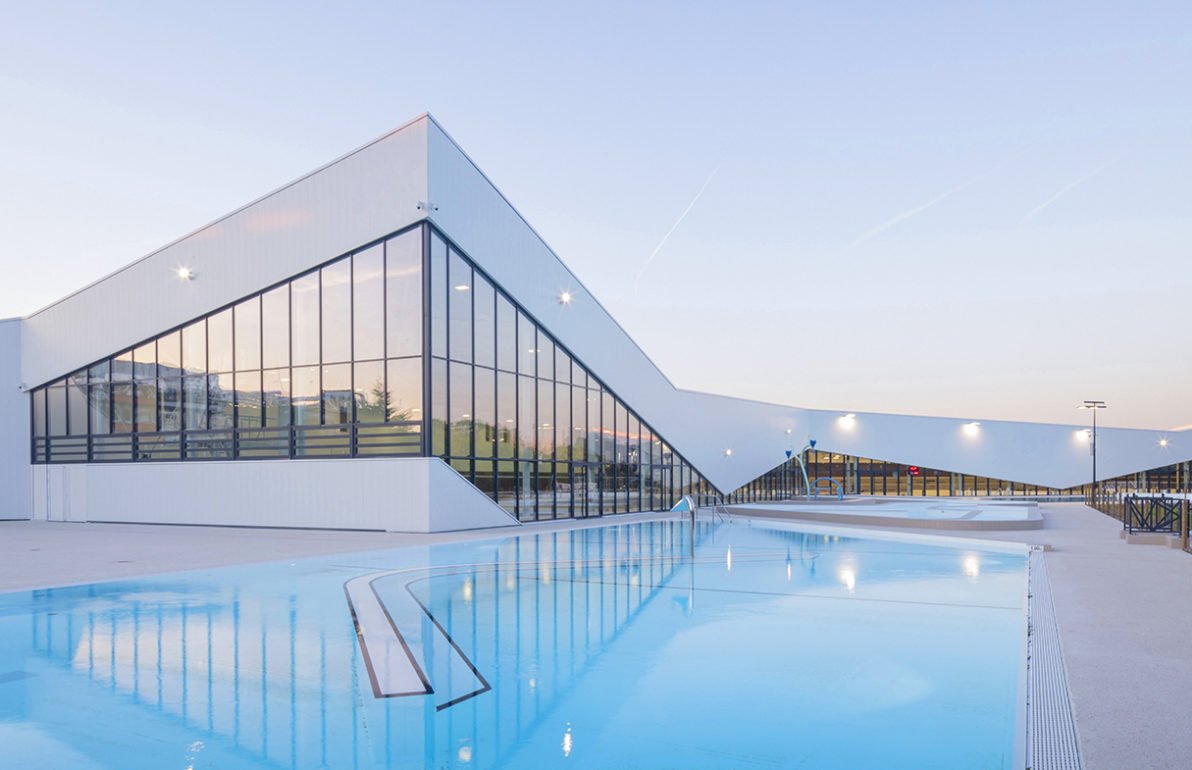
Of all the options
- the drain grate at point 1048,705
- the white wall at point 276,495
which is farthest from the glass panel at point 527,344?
the drain grate at point 1048,705

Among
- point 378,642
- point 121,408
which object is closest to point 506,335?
point 121,408

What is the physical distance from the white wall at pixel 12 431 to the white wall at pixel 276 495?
94 centimetres

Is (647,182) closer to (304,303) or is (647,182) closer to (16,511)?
(304,303)

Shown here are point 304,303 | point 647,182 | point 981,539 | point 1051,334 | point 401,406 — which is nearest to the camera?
point 981,539

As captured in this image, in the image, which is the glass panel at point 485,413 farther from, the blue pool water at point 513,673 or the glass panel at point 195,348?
the blue pool water at point 513,673

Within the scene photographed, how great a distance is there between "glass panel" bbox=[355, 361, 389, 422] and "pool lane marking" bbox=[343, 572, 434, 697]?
10.7 m

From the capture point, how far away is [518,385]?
940 inches

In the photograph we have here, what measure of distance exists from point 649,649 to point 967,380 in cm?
5600


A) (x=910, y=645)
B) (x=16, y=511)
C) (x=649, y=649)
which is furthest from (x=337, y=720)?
(x=16, y=511)

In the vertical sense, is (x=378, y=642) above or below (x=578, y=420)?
below

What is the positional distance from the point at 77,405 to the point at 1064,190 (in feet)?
109

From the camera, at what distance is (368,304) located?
21.0 m

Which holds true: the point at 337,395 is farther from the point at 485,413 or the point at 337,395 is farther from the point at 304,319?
the point at 485,413

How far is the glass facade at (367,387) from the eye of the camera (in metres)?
20.5
